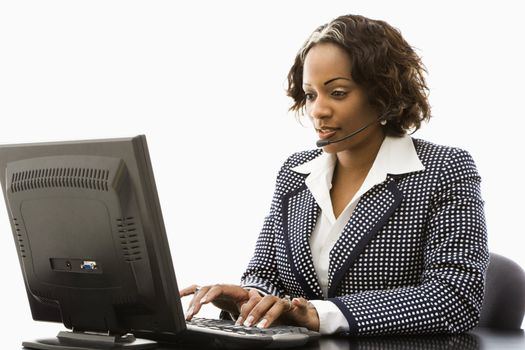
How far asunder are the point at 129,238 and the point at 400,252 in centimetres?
79

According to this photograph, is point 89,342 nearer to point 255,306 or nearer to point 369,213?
point 255,306

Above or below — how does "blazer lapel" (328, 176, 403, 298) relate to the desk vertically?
above

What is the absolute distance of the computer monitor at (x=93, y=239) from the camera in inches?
60.1

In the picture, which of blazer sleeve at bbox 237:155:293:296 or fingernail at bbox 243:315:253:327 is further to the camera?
blazer sleeve at bbox 237:155:293:296

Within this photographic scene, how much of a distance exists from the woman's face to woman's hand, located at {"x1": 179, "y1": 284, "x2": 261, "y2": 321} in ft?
1.54

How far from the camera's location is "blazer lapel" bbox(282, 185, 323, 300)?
219 cm

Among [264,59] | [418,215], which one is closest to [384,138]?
[418,215]

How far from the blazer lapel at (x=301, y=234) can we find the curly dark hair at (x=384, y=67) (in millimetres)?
286

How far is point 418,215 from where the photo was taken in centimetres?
208

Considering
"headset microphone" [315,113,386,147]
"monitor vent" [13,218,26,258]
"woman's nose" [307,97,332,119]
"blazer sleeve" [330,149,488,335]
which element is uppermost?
"woman's nose" [307,97,332,119]

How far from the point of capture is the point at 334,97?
7.07 feet

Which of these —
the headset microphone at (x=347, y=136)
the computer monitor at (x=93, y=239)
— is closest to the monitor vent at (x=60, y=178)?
the computer monitor at (x=93, y=239)

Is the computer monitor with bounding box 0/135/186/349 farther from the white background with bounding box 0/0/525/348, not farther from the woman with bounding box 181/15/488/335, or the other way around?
the white background with bounding box 0/0/525/348

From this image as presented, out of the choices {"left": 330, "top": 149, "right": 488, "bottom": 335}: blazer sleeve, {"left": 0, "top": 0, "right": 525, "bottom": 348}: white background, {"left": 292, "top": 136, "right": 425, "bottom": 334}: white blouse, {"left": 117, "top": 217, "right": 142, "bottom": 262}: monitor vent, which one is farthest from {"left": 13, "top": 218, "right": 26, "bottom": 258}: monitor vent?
{"left": 0, "top": 0, "right": 525, "bottom": 348}: white background
